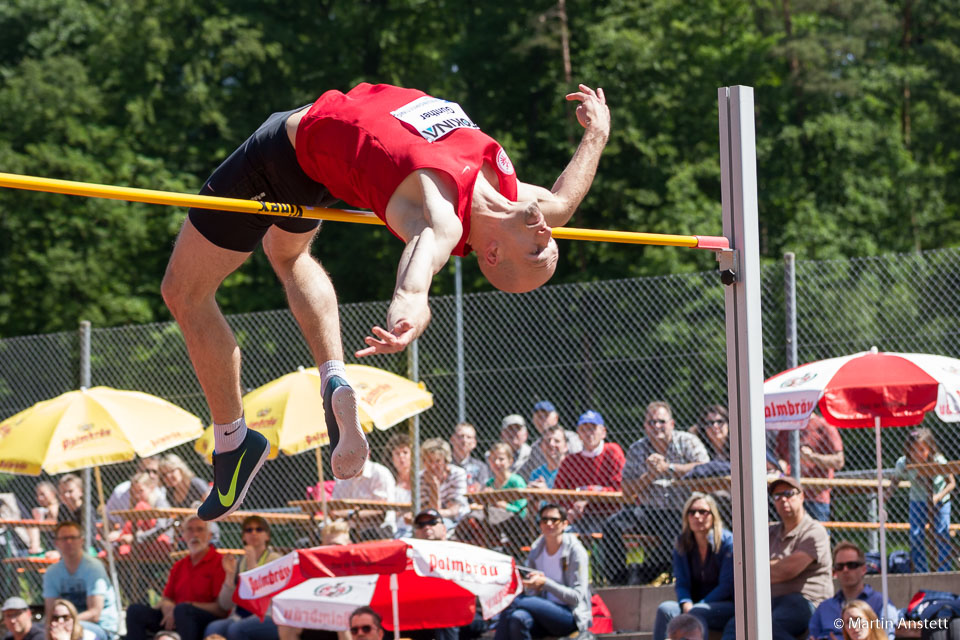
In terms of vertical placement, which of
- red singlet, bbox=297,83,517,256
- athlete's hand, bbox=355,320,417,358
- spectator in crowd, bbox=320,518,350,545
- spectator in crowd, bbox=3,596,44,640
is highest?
red singlet, bbox=297,83,517,256

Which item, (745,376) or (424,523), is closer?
(745,376)

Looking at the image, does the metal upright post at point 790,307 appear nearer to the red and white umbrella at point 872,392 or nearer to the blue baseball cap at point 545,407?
the red and white umbrella at point 872,392

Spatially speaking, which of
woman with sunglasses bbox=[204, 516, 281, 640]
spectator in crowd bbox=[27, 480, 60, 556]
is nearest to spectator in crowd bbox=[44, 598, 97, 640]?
woman with sunglasses bbox=[204, 516, 281, 640]

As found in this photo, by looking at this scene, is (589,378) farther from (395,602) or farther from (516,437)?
(395,602)

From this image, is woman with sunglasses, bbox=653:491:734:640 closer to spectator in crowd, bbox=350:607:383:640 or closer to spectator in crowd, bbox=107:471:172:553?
spectator in crowd, bbox=350:607:383:640

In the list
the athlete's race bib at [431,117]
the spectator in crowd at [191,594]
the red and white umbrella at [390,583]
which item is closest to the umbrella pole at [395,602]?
the red and white umbrella at [390,583]

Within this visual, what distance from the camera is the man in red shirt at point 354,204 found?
334 cm

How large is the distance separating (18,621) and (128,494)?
54.3 inches

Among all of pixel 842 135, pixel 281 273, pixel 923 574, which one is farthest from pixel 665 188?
pixel 281 273

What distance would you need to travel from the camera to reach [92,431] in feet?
26.1

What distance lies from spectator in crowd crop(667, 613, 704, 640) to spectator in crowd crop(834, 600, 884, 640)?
64 centimetres

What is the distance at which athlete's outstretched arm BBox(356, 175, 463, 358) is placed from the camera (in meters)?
2.90

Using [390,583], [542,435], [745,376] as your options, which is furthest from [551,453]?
[745,376]

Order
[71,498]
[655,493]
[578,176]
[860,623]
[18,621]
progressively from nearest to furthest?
[578,176], [860,623], [655,493], [18,621], [71,498]
